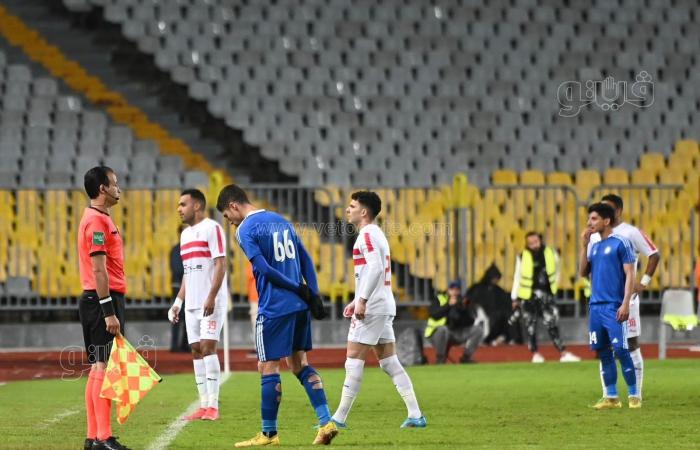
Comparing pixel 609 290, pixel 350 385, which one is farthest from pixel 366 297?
pixel 609 290

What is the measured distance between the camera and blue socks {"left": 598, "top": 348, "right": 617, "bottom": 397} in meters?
11.5

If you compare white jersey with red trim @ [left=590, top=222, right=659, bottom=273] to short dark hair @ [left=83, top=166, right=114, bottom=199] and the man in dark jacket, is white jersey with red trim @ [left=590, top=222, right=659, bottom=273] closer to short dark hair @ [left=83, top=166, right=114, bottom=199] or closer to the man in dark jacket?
short dark hair @ [left=83, top=166, right=114, bottom=199]

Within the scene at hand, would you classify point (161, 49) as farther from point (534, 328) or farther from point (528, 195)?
point (534, 328)

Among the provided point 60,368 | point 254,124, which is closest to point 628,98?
point 254,124

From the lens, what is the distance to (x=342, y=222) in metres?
20.8

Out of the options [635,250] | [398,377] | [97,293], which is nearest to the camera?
[97,293]

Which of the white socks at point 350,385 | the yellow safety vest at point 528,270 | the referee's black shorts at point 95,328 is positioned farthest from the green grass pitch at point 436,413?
the yellow safety vest at point 528,270

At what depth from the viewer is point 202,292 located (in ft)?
37.0

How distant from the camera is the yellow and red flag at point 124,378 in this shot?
28.5 feet

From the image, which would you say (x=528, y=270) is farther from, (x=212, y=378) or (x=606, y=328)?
(x=212, y=378)

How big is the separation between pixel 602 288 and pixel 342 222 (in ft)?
32.0

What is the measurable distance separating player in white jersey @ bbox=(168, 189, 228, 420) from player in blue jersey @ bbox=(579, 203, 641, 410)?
3.28 metres

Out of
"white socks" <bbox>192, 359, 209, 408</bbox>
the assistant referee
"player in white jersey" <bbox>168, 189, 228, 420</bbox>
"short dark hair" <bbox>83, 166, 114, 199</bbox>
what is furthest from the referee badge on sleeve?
"white socks" <bbox>192, 359, 209, 408</bbox>

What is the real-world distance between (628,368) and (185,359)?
9315 millimetres
